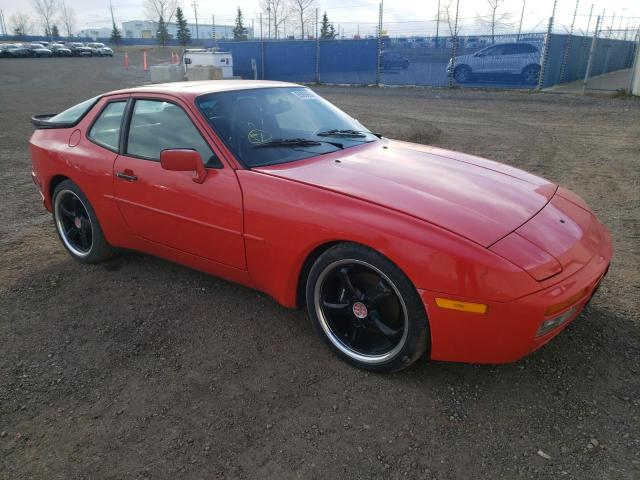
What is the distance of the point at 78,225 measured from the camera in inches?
166

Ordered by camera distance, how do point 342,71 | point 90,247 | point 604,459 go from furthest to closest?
point 342,71, point 90,247, point 604,459

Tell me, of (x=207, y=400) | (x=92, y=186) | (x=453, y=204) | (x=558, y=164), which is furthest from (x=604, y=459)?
(x=558, y=164)

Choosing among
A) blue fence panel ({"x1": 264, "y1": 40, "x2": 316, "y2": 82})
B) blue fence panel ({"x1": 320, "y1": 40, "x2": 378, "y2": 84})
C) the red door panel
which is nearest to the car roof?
the red door panel

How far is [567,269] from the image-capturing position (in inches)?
93.5

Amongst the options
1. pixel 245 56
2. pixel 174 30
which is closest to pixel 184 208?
pixel 245 56

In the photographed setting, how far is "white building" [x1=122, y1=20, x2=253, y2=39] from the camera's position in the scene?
85244 mm

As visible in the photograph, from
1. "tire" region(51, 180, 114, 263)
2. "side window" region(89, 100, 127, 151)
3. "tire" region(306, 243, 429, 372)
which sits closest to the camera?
"tire" region(306, 243, 429, 372)

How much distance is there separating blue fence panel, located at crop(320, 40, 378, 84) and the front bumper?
20.2m

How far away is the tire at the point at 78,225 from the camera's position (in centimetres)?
402

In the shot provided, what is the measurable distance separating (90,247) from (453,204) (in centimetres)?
307

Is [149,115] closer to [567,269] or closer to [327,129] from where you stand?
[327,129]

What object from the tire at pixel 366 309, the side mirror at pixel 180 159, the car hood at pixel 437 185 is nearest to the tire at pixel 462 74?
the car hood at pixel 437 185

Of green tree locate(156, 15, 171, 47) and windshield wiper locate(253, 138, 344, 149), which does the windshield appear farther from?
green tree locate(156, 15, 171, 47)

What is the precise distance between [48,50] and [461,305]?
199ft
